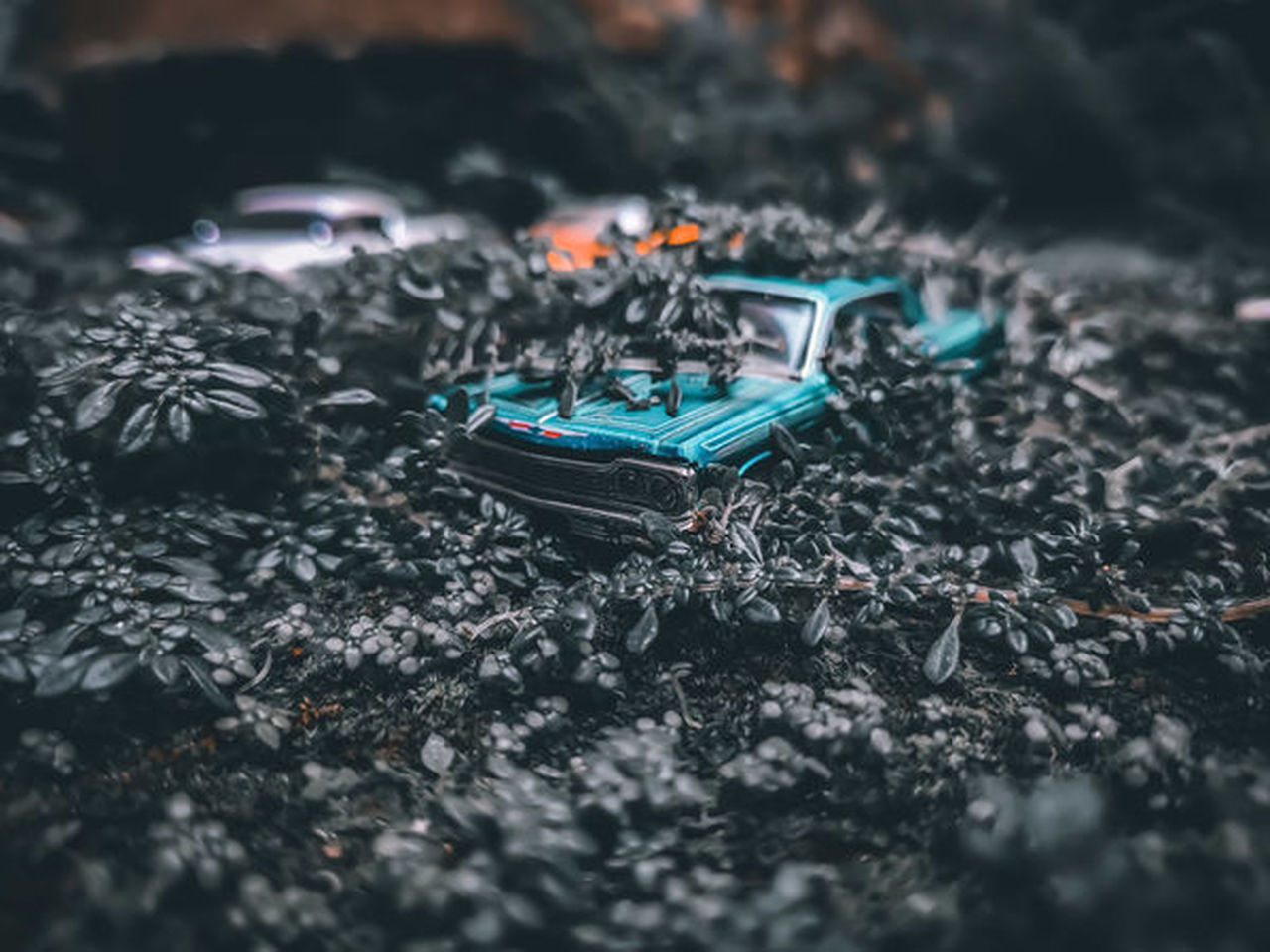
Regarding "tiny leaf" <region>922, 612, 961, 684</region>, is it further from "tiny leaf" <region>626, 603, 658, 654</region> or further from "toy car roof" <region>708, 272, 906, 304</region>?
"toy car roof" <region>708, 272, 906, 304</region>

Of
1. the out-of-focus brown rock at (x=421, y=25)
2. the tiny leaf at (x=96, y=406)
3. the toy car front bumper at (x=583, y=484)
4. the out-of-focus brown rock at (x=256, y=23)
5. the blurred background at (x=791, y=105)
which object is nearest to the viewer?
the tiny leaf at (x=96, y=406)

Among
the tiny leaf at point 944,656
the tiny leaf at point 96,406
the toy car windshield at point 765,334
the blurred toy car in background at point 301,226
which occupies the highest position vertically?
the toy car windshield at point 765,334

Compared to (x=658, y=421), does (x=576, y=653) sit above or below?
below

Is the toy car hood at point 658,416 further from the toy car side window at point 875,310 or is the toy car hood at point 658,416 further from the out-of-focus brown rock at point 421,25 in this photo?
the out-of-focus brown rock at point 421,25

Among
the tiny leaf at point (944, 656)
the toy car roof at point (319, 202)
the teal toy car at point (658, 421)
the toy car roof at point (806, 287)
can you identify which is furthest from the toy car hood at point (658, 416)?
the toy car roof at point (319, 202)

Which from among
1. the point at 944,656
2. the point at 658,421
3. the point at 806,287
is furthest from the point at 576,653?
the point at 806,287

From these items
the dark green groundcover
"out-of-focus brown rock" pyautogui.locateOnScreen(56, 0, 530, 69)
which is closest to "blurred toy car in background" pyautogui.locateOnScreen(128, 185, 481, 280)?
"out-of-focus brown rock" pyautogui.locateOnScreen(56, 0, 530, 69)

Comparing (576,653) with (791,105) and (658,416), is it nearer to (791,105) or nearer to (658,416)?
(658,416)
